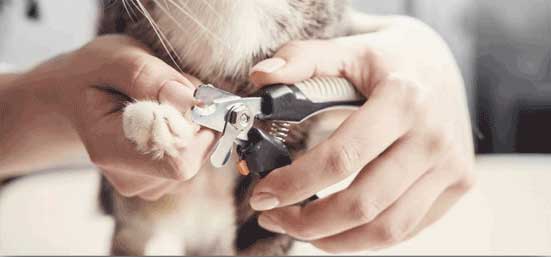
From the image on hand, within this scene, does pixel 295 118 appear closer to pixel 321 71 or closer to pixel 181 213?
pixel 321 71

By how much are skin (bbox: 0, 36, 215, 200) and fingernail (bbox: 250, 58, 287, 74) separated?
0.12 ft

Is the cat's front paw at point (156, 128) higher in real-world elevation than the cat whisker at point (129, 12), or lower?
Answer: lower

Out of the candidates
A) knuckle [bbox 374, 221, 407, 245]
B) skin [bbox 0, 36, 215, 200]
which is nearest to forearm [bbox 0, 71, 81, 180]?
skin [bbox 0, 36, 215, 200]

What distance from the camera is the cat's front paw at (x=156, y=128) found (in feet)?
1.09

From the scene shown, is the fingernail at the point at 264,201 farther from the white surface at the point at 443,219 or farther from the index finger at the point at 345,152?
the white surface at the point at 443,219

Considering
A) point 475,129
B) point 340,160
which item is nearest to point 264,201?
point 340,160

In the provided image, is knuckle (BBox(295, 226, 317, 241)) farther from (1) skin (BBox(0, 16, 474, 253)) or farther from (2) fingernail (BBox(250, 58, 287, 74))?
(2) fingernail (BBox(250, 58, 287, 74))

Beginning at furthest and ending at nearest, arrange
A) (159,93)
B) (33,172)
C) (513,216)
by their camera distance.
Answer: (513,216), (33,172), (159,93)

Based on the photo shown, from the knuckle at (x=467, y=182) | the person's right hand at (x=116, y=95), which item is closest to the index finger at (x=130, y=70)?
the person's right hand at (x=116, y=95)

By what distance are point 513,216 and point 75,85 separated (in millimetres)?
370

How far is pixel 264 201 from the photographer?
42cm

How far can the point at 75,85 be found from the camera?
1.20ft

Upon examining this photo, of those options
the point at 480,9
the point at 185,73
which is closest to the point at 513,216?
the point at 480,9

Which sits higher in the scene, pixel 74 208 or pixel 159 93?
pixel 159 93
